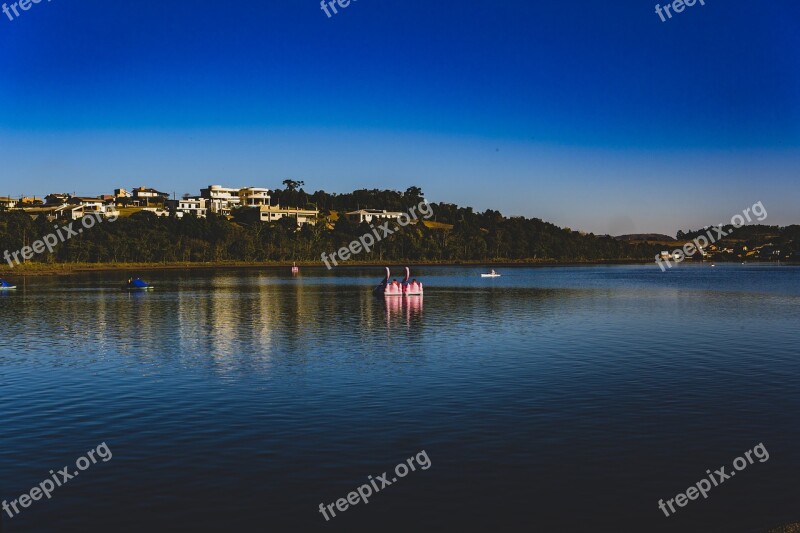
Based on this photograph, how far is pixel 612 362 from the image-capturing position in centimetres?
3450

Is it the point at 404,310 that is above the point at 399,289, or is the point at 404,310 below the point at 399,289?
below

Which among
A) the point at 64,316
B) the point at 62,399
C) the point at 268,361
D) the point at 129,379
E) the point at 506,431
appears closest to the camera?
the point at 506,431

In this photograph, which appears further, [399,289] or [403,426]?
[399,289]

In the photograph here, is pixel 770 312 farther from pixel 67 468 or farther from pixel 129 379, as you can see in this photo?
pixel 67 468

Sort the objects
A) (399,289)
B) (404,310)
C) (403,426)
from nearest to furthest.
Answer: (403,426), (404,310), (399,289)

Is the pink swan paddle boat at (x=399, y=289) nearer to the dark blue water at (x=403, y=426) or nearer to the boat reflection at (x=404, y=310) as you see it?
the boat reflection at (x=404, y=310)

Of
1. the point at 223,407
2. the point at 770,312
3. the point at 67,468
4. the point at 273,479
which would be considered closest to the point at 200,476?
the point at 273,479

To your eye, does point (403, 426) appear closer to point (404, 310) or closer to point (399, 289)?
point (404, 310)

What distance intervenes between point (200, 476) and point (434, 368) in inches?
672

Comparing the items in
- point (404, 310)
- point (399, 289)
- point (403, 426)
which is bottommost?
point (403, 426)

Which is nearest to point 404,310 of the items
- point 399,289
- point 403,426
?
point 399,289

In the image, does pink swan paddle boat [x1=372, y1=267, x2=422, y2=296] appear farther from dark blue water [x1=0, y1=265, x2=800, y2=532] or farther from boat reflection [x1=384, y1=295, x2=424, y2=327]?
A: dark blue water [x1=0, y1=265, x2=800, y2=532]

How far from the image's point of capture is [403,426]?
21938 millimetres

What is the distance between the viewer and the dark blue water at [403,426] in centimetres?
1527
